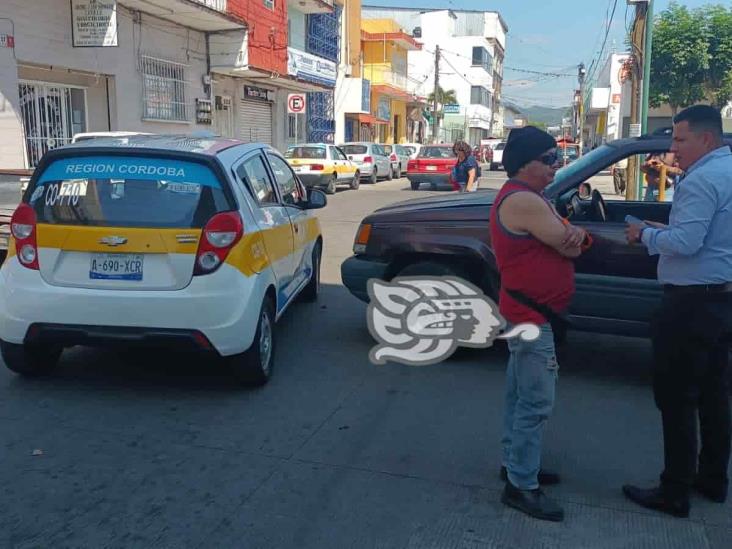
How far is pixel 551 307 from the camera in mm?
3230

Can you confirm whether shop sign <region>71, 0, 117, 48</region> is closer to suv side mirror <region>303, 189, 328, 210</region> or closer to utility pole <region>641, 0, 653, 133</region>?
suv side mirror <region>303, 189, 328, 210</region>

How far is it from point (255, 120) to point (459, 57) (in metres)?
53.1

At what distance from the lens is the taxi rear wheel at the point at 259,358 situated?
4840 millimetres

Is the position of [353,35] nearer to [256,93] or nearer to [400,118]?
[256,93]

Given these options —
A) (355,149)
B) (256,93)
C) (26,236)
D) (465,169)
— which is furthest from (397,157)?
(26,236)

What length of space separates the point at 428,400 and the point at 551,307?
184cm

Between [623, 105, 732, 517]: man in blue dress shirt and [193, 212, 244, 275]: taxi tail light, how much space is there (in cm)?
241

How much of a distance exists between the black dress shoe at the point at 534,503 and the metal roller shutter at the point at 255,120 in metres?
21.9

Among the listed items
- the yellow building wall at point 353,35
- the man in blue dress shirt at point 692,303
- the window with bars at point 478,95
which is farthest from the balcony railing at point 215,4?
the window with bars at point 478,95

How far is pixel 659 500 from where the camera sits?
346cm

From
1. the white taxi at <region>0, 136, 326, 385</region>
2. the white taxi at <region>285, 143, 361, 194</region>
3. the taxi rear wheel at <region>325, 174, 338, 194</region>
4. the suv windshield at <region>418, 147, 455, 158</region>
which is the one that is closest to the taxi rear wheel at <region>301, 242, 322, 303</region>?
the white taxi at <region>0, 136, 326, 385</region>


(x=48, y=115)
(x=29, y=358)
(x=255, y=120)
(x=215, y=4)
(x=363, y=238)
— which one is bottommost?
(x=29, y=358)

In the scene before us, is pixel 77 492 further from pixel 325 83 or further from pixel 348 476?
pixel 325 83

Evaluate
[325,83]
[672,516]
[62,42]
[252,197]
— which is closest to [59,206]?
[252,197]
